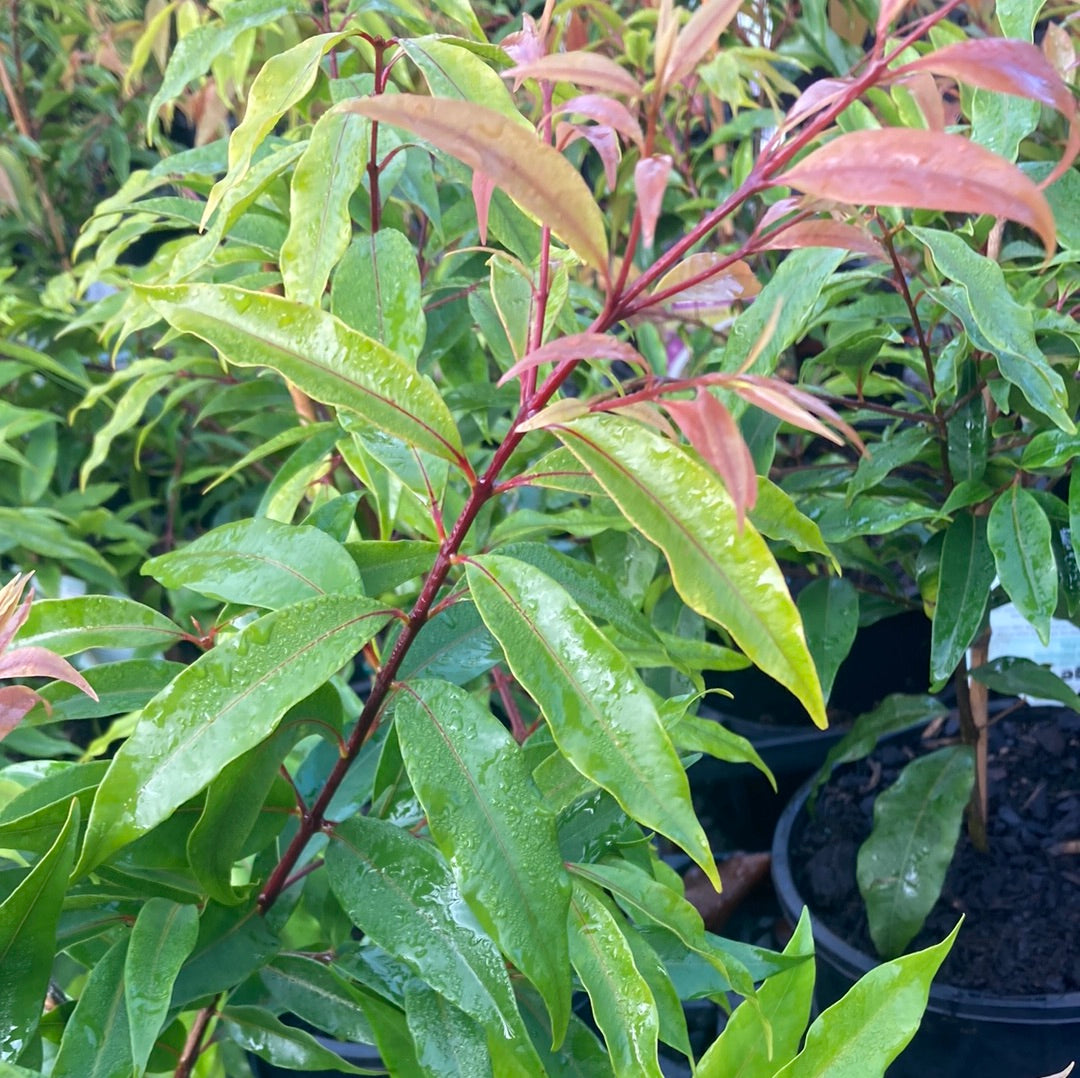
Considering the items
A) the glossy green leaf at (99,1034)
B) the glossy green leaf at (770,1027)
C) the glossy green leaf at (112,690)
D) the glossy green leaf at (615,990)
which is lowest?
the glossy green leaf at (770,1027)

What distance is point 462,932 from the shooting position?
1.33 feet

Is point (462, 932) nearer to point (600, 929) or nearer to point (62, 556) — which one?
point (600, 929)

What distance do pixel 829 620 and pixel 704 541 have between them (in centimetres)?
47

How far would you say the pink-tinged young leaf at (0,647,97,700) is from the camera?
34 centimetres

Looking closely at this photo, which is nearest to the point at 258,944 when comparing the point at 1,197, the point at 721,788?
the point at 721,788

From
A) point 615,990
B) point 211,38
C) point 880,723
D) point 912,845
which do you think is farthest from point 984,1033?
point 211,38

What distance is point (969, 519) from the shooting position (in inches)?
27.5

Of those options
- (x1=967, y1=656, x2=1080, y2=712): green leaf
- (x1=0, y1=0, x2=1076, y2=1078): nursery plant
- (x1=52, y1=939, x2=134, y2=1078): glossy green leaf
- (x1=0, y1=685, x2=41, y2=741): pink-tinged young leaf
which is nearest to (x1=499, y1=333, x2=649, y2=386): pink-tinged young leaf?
(x1=0, y1=0, x2=1076, y2=1078): nursery plant

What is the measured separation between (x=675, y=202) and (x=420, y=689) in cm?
100

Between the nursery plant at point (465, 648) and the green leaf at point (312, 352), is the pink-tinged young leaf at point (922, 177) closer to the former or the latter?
the nursery plant at point (465, 648)

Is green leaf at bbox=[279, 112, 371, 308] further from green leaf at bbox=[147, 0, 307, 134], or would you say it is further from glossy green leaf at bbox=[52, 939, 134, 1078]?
glossy green leaf at bbox=[52, 939, 134, 1078]

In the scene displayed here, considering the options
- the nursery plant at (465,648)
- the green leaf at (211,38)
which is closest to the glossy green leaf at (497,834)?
the nursery plant at (465,648)

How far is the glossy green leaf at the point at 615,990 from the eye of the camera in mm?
386

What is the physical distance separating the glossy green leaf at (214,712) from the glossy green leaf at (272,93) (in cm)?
20
